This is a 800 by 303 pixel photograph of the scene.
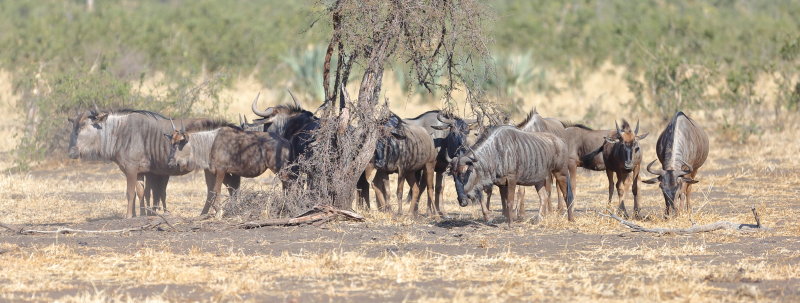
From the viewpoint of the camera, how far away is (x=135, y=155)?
543 inches

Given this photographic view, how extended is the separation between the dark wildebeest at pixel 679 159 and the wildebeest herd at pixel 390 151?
0.01 metres

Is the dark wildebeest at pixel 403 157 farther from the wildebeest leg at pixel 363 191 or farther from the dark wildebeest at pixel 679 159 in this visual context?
the dark wildebeest at pixel 679 159

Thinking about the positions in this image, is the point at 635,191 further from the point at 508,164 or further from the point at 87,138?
the point at 87,138

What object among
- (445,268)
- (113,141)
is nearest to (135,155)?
(113,141)

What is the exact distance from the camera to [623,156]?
13.3m

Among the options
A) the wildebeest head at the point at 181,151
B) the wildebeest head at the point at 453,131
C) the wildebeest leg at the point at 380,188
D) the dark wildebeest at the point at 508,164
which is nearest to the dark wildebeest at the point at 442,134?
the wildebeest head at the point at 453,131

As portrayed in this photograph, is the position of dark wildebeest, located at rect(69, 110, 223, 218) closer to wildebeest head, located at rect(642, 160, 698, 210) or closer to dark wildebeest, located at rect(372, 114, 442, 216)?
dark wildebeest, located at rect(372, 114, 442, 216)

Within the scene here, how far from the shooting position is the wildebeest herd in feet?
40.9

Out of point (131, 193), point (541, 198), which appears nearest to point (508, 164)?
point (541, 198)

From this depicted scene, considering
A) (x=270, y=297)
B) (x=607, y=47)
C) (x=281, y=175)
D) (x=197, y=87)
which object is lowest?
(x=270, y=297)

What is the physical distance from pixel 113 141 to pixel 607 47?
22801 mm

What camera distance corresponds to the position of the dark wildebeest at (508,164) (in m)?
11.8

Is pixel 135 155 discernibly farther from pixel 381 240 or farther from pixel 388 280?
pixel 388 280

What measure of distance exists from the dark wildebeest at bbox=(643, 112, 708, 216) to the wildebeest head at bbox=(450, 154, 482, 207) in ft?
5.84
